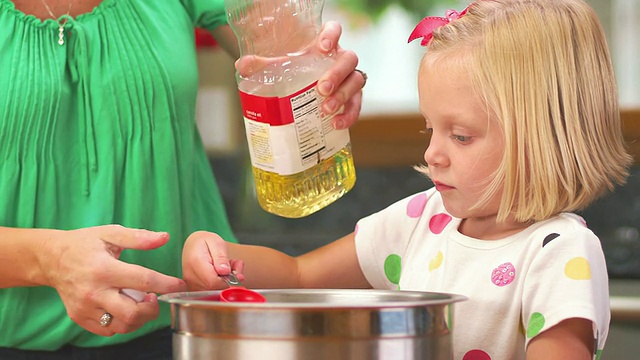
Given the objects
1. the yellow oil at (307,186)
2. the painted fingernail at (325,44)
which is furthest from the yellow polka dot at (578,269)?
the painted fingernail at (325,44)

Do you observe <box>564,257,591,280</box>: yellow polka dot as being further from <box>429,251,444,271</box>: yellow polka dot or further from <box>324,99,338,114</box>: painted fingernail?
<box>324,99,338,114</box>: painted fingernail

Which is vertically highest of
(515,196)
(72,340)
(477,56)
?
(477,56)

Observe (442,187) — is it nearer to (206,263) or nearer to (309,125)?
(309,125)

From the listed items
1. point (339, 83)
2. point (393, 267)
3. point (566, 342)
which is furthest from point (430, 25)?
point (566, 342)

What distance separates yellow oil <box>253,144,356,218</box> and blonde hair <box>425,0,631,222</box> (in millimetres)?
254

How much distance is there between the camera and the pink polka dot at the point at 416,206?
1.31 meters

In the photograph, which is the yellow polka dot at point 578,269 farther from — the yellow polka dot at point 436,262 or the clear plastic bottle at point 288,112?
the clear plastic bottle at point 288,112

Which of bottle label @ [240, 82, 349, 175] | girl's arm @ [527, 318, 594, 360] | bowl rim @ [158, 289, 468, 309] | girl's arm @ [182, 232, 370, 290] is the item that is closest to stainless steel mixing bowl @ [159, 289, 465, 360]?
bowl rim @ [158, 289, 468, 309]

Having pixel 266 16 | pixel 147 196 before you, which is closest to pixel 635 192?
pixel 266 16

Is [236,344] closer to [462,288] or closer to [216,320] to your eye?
[216,320]

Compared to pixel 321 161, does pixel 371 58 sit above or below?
above

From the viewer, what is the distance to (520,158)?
41.9 inches

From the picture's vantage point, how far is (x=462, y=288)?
44.2 inches

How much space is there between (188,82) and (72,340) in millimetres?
412
